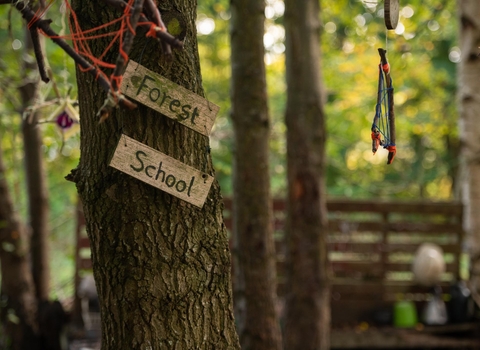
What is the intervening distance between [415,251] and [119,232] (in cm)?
573

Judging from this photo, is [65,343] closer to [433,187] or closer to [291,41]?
[291,41]

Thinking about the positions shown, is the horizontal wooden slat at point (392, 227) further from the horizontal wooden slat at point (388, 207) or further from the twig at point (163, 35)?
the twig at point (163, 35)

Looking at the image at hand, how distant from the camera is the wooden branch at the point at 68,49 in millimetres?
1756

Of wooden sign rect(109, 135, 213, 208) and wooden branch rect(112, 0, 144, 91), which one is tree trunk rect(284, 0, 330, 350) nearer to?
wooden sign rect(109, 135, 213, 208)

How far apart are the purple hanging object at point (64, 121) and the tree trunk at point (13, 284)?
305cm

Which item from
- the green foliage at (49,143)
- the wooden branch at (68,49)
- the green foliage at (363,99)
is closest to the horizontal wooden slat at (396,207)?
the green foliage at (363,99)

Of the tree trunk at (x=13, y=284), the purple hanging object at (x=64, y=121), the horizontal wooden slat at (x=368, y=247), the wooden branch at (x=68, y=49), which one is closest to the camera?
the wooden branch at (x=68, y=49)

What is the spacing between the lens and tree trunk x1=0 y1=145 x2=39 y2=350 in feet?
19.1

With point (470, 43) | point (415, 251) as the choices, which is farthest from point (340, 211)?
point (470, 43)

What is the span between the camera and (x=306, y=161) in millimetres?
5070

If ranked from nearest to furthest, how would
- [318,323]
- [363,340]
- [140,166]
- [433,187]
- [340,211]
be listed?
[140,166] → [318,323] → [363,340] → [340,211] → [433,187]

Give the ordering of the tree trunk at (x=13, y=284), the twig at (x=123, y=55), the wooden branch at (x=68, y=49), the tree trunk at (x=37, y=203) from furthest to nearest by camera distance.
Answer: the tree trunk at (x=37, y=203), the tree trunk at (x=13, y=284), the wooden branch at (x=68, y=49), the twig at (x=123, y=55)

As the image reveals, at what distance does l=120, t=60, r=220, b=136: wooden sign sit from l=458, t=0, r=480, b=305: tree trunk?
15.1 feet

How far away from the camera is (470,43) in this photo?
5.90m
